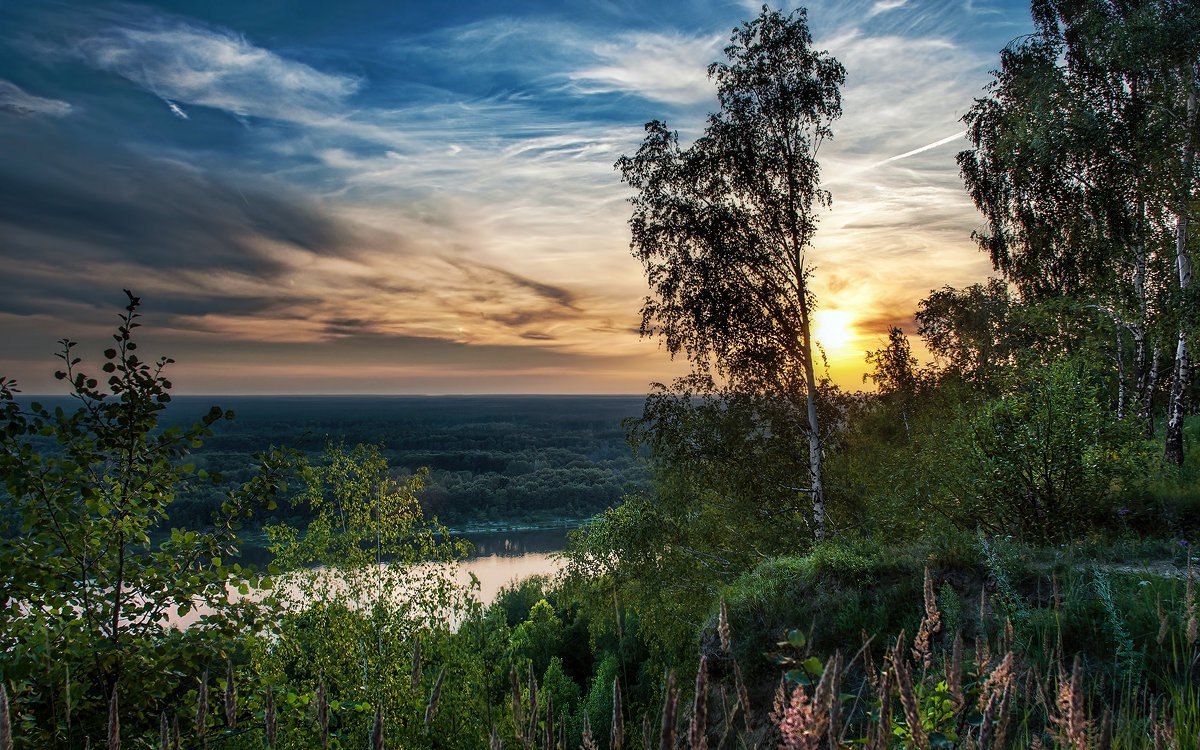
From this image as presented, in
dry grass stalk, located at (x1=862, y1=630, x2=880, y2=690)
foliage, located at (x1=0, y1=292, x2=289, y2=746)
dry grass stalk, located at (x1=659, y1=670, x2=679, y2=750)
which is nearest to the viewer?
dry grass stalk, located at (x1=659, y1=670, x2=679, y2=750)

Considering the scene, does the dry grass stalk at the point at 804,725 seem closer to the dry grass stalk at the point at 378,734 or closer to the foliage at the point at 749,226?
the dry grass stalk at the point at 378,734

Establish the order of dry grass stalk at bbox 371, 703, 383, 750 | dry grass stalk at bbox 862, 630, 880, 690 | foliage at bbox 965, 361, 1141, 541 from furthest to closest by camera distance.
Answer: foliage at bbox 965, 361, 1141, 541, dry grass stalk at bbox 862, 630, 880, 690, dry grass stalk at bbox 371, 703, 383, 750

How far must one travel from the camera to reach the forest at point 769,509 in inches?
177

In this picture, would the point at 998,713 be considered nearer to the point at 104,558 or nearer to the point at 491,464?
the point at 104,558

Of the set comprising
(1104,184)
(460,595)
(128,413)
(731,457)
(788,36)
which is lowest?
(460,595)

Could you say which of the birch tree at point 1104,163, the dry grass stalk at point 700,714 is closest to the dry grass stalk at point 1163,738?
the dry grass stalk at point 700,714

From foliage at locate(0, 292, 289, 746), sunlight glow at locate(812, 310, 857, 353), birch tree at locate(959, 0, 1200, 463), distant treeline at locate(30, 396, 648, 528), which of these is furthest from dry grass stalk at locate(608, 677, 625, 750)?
distant treeline at locate(30, 396, 648, 528)

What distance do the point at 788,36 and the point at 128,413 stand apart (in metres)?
14.9

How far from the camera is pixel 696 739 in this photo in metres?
1.29

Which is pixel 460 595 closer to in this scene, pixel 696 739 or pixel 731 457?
pixel 731 457

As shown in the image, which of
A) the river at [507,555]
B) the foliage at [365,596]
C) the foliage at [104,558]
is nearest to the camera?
the foliage at [104,558]

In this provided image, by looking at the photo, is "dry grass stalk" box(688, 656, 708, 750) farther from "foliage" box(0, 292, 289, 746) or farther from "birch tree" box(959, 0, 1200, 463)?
"birch tree" box(959, 0, 1200, 463)

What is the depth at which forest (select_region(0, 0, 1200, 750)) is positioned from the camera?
4.48 metres

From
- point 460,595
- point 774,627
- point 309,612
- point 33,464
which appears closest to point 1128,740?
point 33,464
